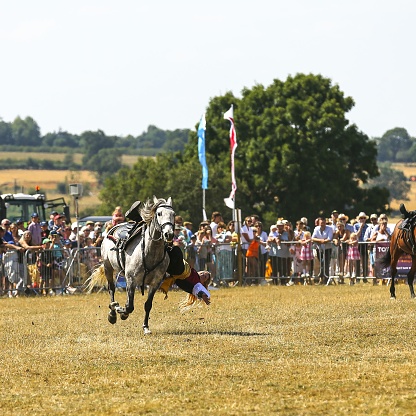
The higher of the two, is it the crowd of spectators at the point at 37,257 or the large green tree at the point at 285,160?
the large green tree at the point at 285,160

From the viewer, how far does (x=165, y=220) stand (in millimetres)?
16828

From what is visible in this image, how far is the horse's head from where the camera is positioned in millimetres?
16656

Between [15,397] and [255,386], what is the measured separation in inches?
92.7

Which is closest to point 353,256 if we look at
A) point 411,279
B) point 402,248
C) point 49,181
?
point 402,248

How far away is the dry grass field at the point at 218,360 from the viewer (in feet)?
35.3

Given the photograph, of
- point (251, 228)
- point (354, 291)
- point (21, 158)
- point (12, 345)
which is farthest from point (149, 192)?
point (21, 158)

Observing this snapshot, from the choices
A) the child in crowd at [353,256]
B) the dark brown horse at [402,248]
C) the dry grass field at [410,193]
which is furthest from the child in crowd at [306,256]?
the dry grass field at [410,193]

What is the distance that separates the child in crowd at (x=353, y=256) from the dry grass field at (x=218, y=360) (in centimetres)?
682

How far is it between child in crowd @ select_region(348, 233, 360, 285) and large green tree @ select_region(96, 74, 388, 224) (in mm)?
42300

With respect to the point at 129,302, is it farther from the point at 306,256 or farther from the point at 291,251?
the point at 291,251

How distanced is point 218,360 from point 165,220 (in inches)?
139

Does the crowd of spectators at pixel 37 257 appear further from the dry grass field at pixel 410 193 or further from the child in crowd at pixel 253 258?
the dry grass field at pixel 410 193

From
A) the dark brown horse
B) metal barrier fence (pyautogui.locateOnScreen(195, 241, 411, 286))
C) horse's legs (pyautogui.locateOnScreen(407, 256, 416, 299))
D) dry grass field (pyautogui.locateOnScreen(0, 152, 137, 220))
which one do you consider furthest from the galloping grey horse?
dry grass field (pyautogui.locateOnScreen(0, 152, 137, 220))

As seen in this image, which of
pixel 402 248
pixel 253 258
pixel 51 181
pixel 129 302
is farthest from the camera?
pixel 51 181
